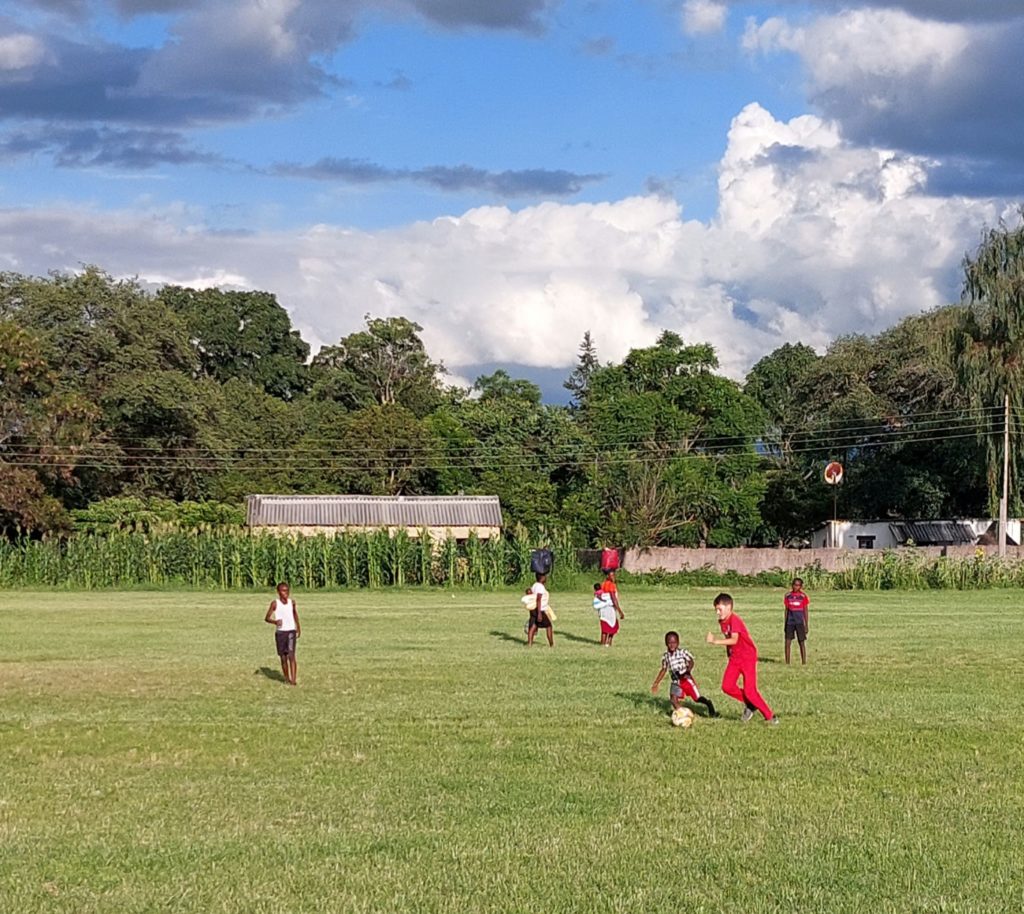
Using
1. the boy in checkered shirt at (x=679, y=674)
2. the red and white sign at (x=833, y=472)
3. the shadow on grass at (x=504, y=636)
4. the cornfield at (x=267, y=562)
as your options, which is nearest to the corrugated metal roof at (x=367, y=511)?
the cornfield at (x=267, y=562)

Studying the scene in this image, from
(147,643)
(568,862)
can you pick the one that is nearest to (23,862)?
(568,862)

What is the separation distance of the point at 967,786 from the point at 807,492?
72074 mm

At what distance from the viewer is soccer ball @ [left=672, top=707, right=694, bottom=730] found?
15734 millimetres

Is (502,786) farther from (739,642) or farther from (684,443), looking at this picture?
(684,443)

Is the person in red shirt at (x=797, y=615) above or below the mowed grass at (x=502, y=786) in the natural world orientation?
above

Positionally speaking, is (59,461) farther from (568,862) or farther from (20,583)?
(568,862)

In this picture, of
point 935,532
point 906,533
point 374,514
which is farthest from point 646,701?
point 935,532

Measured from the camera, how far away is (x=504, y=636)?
1207 inches

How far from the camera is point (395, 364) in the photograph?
324ft

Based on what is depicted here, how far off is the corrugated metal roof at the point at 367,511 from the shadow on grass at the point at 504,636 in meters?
37.4

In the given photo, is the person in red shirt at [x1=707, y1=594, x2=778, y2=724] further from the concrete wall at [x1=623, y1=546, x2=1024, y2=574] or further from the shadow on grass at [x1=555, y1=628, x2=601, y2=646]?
the concrete wall at [x1=623, y1=546, x2=1024, y2=574]

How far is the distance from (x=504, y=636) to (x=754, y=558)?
33.2m

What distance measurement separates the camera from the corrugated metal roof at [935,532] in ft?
248

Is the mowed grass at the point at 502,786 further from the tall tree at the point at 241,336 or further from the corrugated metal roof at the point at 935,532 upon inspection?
the tall tree at the point at 241,336
